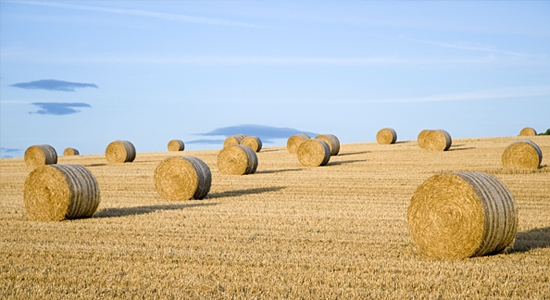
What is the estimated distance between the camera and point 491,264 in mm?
7605

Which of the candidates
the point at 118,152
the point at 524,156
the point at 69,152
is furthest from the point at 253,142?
the point at 524,156

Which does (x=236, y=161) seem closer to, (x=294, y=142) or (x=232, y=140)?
(x=294, y=142)

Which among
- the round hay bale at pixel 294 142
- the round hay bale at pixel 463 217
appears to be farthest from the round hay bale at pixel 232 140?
the round hay bale at pixel 463 217

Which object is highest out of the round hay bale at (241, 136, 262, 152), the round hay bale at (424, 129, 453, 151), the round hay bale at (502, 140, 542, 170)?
the round hay bale at (241, 136, 262, 152)

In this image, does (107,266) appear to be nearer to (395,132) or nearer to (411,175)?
(411,175)

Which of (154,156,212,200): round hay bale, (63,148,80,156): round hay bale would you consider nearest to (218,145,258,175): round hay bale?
(154,156,212,200): round hay bale

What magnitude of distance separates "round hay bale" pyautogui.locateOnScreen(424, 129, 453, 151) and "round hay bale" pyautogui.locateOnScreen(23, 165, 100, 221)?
26696 mm

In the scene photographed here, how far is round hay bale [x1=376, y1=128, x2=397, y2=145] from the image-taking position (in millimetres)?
44094

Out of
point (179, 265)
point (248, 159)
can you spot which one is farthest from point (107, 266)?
point (248, 159)

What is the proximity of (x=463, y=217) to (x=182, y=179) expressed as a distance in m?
9.66

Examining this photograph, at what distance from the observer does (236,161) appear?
2359 cm

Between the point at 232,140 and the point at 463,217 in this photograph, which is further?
the point at 232,140

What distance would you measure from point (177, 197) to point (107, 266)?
27.7 feet

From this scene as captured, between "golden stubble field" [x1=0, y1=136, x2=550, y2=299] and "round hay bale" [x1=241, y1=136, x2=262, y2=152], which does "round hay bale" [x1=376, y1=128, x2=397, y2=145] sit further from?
"golden stubble field" [x1=0, y1=136, x2=550, y2=299]
